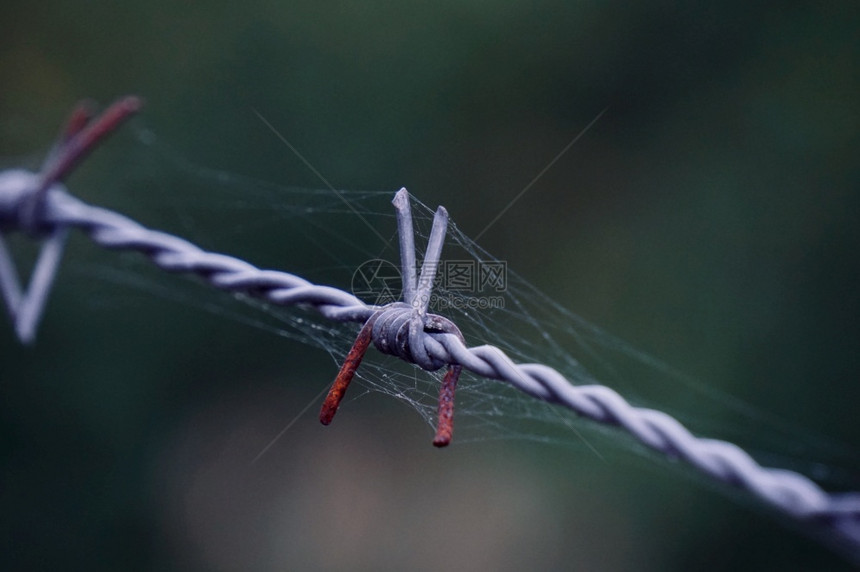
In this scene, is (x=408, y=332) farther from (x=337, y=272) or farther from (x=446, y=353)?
(x=337, y=272)

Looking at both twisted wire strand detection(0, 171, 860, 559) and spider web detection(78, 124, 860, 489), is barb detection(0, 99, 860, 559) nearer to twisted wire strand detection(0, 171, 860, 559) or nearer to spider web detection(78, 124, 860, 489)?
twisted wire strand detection(0, 171, 860, 559)

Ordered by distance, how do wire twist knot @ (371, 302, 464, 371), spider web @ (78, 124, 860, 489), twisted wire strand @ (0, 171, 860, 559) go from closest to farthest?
twisted wire strand @ (0, 171, 860, 559)
wire twist knot @ (371, 302, 464, 371)
spider web @ (78, 124, 860, 489)

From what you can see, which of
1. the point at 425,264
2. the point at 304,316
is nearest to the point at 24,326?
the point at 425,264

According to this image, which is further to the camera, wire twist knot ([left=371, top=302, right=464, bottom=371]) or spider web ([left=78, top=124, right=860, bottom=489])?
spider web ([left=78, top=124, right=860, bottom=489])

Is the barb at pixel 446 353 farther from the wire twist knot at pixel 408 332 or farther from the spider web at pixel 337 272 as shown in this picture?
the spider web at pixel 337 272

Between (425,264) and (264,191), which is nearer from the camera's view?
(425,264)

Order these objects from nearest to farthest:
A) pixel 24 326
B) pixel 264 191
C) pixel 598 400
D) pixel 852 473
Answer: pixel 598 400
pixel 24 326
pixel 852 473
pixel 264 191

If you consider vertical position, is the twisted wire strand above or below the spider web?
below

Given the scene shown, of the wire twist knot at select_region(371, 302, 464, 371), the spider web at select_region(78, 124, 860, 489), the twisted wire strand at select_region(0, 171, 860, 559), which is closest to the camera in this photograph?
the twisted wire strand at select_region(0, 171, 860, 559)

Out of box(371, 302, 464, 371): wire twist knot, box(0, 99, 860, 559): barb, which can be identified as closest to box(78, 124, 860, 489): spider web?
box(0, 99, 860, 559): barb

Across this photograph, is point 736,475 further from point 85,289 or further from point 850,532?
point 85,289
